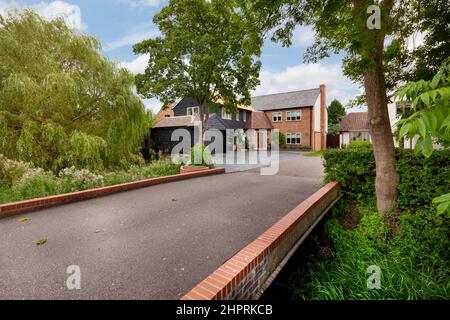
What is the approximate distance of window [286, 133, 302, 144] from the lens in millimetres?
27766

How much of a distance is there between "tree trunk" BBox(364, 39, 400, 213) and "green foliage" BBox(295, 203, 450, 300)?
0.51 m

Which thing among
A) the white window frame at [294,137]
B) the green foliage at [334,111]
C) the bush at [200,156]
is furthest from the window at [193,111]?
the green foliage at [334,111]

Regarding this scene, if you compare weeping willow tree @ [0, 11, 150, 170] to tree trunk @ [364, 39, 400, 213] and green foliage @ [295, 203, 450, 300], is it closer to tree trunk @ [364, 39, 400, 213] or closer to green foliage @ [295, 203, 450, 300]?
green foliage @ [295, 203, 450, 300]

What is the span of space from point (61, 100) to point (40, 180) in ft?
11.4

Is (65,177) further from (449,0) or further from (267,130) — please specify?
(267,130)

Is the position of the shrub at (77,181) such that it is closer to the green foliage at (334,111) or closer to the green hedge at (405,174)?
the green hedge at (405,174)

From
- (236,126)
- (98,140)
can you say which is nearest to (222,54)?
(98,140)

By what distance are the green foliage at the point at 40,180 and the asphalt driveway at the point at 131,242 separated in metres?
1.04

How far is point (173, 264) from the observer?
3051 millimetres

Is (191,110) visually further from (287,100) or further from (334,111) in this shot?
(334,111)

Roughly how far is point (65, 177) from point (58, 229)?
3.29 m

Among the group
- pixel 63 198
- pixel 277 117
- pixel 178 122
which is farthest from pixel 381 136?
pixel 277 117

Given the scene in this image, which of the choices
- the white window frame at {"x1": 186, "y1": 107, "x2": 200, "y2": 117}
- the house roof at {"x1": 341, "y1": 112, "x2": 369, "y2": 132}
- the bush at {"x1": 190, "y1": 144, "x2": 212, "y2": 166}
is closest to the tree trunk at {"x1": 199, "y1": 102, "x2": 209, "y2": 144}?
the bush at {"x1": 190, "y1": 144, "x2": 212, "y2": 166}

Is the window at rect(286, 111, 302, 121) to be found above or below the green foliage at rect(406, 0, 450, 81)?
above
